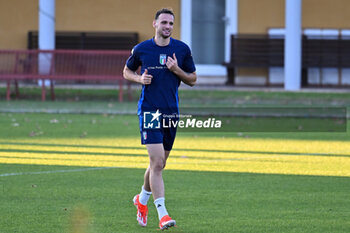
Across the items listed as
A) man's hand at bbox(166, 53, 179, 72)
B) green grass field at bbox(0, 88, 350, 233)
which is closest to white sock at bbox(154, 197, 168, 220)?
green grass field at bbox(0, 88, 350, 233)

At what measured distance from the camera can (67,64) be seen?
2244cm

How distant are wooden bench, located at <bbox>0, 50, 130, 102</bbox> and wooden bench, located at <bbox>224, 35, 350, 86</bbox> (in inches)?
172

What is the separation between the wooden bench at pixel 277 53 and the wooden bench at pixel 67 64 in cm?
438

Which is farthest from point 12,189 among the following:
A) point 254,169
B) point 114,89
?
point 114,89

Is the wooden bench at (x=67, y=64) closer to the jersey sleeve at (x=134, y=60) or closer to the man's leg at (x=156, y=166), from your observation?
the jersey sleeve at (x=134, y=60)

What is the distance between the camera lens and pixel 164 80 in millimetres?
A: 7082

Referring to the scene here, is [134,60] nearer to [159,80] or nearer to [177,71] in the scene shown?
[159,80]

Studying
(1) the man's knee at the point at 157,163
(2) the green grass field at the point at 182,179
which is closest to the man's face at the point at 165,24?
(1) the man's knee at the point at 157,163

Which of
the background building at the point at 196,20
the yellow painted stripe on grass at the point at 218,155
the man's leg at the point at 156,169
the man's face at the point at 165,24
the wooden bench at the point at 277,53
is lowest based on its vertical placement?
the yellow painted stripe on grass at the point at 218,155

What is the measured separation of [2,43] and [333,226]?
21111 mm

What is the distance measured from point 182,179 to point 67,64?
43.0ft

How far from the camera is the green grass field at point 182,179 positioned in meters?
7.25

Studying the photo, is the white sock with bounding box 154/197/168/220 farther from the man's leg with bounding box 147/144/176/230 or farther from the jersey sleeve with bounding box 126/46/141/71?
the jersey sleeve with bounding box 126/46/141/71

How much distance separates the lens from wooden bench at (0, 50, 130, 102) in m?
21.6
